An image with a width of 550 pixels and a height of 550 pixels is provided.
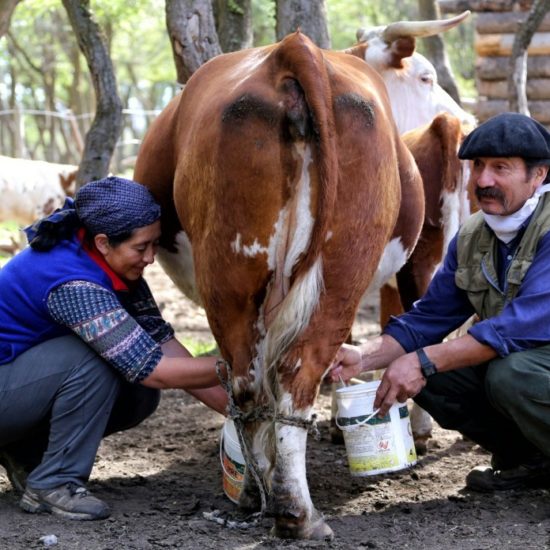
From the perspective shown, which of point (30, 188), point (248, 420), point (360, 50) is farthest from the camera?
point (30, 188)

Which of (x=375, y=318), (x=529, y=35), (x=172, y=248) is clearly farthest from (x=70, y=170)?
(x=172, y=248)

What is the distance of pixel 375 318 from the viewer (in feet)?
30.4

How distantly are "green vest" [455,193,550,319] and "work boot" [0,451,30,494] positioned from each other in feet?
6.91

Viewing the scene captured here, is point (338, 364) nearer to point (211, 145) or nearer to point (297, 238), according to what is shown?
point (297, 238)

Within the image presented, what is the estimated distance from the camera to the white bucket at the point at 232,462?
391 centimetres

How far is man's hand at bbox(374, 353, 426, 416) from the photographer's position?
378 cm

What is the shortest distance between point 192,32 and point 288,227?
11.1ft

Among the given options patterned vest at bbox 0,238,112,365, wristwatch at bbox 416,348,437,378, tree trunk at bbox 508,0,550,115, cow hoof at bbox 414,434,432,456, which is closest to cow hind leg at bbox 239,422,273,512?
wristwatch at bbox 416,348,437,378

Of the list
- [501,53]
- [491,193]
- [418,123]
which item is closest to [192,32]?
[418,123]

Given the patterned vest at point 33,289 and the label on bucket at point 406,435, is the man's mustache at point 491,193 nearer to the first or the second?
the label on bucket at point 406,435

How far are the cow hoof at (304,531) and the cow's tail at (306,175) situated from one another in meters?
0.61

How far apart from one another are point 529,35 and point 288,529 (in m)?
6.27

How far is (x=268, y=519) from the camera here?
3799 mm

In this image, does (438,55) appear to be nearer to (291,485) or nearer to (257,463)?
(257,463)
